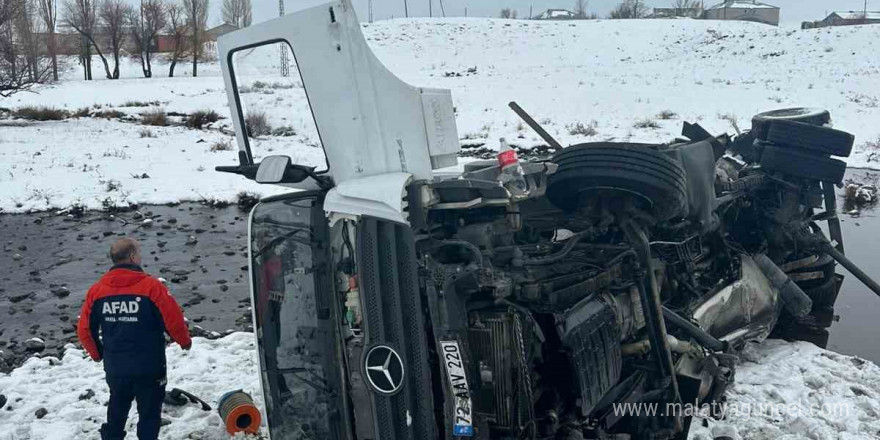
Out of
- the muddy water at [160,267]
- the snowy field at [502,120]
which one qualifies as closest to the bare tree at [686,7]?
the snowy field at [502,120]

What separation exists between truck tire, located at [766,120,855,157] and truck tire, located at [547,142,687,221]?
245 centimetres

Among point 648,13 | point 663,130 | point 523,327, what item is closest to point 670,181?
point 523,327

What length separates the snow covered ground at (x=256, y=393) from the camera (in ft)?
15.5

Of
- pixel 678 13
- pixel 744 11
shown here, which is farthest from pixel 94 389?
pixel 744 11

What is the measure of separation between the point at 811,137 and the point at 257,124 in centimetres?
461

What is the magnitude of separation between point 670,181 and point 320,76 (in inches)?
80.7

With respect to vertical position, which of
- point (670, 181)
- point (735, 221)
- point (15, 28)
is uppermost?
point (15, 28)

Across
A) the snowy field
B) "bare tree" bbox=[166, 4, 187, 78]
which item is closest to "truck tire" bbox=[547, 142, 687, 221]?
the snowy field

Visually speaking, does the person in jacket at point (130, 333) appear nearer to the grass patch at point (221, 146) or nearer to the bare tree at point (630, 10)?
the grass patch at point (221, 146)

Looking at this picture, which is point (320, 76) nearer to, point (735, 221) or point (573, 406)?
point (573, 406)

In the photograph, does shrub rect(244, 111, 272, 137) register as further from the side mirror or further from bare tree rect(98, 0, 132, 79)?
bare tree rect(98, 0, 132, 79)

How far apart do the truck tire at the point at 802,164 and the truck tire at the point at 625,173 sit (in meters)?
2.48

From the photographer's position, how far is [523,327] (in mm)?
3496

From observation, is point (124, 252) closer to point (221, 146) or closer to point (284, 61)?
point (284, 61)
